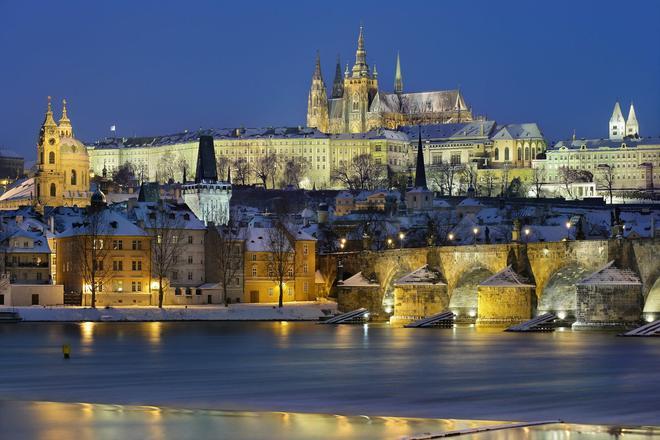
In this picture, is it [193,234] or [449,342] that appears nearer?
[449,342]

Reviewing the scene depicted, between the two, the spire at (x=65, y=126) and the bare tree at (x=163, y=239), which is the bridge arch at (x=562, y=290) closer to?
the bare tree at (x=163, y=239)

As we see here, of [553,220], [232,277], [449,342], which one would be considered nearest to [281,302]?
[232,277]

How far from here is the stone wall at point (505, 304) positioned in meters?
70.9

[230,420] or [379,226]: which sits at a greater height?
[379,226]

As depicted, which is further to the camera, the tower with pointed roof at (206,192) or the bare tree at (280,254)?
the tower with pointed roof at (206,192)

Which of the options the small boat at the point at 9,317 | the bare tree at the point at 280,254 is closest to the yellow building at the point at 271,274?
the bare tree at the point at 280,254

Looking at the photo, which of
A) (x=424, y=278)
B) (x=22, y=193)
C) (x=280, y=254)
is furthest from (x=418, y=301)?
(x=22, y=193)

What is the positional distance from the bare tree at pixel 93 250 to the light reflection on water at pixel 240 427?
56403 millimetres

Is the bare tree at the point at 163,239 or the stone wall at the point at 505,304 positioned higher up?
the bare tree at the point at 163,239

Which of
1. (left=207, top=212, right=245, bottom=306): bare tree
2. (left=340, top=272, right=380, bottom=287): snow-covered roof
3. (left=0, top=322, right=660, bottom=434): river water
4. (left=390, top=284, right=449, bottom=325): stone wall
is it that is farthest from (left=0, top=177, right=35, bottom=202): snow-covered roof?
(left=0, top=322, right=660, bottom=434): river water

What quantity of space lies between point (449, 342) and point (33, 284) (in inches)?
1496

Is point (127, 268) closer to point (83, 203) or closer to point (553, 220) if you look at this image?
point (553, 220)

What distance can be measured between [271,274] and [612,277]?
128 ft

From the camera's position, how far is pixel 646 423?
32875mm
